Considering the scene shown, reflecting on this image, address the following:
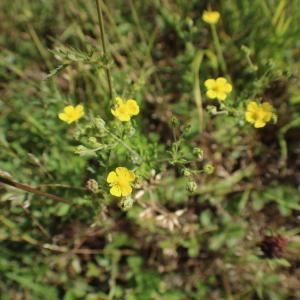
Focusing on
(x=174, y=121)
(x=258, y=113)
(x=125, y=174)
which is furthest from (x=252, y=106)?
(x=125, y=174)

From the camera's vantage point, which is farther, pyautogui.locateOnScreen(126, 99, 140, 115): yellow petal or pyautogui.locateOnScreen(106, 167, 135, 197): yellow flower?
pyautogui.locateOnScreen(126, 99, 140, 115): yellow petal

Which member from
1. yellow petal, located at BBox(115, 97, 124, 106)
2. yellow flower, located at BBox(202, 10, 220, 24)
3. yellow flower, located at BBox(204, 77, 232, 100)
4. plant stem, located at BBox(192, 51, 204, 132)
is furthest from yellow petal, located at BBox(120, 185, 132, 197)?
yellow flower, located at BBox(202, 10, 220, 24)

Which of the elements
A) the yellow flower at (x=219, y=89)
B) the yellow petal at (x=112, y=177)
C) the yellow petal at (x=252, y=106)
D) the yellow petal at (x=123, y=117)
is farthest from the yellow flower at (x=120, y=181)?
the yellow petal at (x=252, y=106)

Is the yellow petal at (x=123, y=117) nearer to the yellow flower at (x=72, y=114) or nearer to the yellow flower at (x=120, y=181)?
the yellow flower at (x=120, y=181)

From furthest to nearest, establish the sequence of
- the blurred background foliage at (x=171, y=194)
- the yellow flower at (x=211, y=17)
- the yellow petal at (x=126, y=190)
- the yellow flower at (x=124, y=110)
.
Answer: the yellow flower at (x=211, y=17)
the blurred background foliage at (x=171, y=194)
the yellow flower at (x=124, y=110)
the yellow petal at (x=126, y=190)

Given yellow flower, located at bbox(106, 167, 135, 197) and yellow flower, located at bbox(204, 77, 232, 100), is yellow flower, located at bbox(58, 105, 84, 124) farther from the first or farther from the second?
yellow flower, located at bbox(204, 77, 232, 100)

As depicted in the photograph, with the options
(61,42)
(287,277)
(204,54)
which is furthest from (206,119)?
(61,42)

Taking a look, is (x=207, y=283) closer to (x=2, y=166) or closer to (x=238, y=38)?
(x=2, y=166)
